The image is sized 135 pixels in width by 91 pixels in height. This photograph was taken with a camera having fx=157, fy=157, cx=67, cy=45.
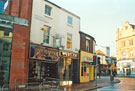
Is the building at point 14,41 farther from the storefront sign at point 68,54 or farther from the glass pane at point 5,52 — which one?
the storefront sign at point 68,54

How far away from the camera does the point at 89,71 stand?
24.7 metres

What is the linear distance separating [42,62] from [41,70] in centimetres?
84

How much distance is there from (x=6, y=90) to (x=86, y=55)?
13688mm

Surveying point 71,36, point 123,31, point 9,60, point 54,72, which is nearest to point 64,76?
point 54,72

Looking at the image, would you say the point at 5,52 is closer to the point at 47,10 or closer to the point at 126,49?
the point at 47,10

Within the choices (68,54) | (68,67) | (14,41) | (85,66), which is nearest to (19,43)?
(14,41)

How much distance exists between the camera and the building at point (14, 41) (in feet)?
40.3

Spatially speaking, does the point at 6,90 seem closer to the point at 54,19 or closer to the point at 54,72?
the point at 54,72

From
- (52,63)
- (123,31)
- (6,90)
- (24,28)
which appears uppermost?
(123,31)

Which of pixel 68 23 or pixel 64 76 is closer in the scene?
pixel 64 76

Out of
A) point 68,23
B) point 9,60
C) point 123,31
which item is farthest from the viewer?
point 123,31

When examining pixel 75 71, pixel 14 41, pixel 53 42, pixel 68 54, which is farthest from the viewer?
pixel 75 71

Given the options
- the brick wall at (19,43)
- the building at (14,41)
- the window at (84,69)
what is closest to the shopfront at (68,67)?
the window at (84,69)

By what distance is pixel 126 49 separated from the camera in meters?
50.1
